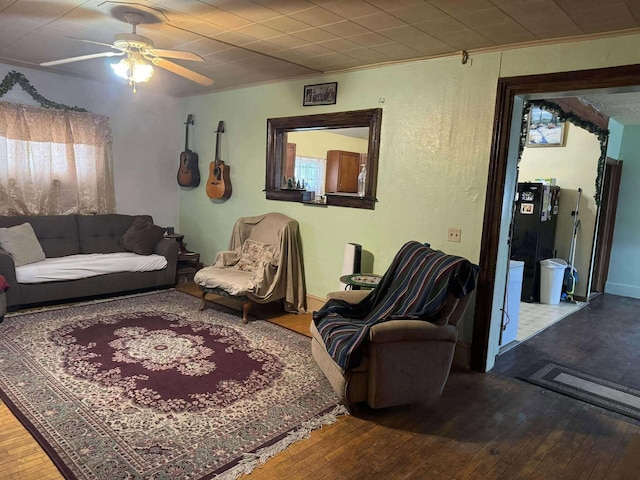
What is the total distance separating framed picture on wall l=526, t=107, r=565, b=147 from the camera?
19.2ft

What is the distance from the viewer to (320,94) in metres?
4.29

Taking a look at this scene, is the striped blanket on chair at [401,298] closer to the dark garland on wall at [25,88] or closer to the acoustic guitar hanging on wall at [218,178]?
the acoustic guitar hanging on wall at [218,178]

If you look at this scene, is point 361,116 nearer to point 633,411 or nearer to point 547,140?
point 633,411

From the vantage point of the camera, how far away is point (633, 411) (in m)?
2.83

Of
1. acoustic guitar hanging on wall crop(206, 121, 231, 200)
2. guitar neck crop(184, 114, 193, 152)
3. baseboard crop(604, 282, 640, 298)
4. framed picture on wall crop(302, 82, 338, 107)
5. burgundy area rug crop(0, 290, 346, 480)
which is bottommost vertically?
burgundy area rug crop(0, 290, 346, 480)

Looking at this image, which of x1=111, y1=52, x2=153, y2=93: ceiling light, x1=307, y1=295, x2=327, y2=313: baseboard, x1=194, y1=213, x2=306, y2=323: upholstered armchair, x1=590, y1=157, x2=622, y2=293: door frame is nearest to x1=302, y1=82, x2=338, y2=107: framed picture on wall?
x1=194, y1=213, x2=306, y2=323: upholstered armchair

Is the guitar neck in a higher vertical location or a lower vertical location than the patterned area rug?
higher

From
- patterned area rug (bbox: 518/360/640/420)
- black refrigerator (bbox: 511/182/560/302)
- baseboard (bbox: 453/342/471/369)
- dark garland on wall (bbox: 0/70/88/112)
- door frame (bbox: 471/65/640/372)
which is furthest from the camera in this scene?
black refrigerator (bbox: 511/182/560/302)

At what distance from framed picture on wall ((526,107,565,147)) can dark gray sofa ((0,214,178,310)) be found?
502 centimetres

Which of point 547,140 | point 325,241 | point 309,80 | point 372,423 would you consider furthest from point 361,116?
point 547,140

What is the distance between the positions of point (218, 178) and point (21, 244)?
2156 millimetres

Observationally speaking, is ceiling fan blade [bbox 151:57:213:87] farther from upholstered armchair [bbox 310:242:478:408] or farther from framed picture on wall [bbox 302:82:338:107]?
upholstered armchair [bbox 310:242:478:408]

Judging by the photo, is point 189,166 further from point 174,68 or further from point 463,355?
point 463,355

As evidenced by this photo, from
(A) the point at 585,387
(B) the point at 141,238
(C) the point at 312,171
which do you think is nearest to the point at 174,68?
(B) the point at 141,238
